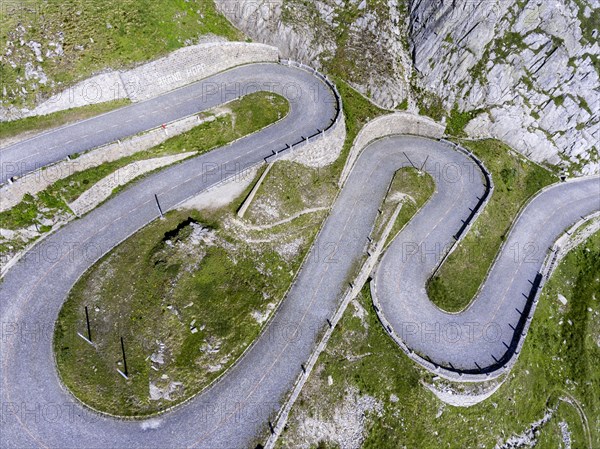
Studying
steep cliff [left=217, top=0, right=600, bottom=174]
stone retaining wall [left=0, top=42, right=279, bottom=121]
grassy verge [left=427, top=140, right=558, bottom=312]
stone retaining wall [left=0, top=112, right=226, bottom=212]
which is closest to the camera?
stone retaining wall [left=0, top=112, right=226, bottom=212]

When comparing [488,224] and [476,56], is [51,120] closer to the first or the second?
[488,224]

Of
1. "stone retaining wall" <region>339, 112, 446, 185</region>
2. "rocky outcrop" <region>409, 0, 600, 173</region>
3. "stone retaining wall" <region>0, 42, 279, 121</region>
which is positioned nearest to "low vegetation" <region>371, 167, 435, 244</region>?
"stone retaining wall" <region>339, 112, 446, 185</region>

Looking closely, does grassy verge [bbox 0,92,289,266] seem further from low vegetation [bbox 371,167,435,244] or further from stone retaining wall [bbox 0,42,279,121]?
low vegetation [bbox 371,167,435,244]

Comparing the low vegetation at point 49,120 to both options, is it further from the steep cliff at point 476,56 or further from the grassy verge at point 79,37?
the steep cliff at point 476,56

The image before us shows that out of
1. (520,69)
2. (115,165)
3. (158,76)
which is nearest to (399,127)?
(520,69)

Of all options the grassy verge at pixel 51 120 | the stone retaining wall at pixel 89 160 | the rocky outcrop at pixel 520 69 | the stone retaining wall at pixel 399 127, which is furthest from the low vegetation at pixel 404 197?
the grassy verge at pixel 51 120

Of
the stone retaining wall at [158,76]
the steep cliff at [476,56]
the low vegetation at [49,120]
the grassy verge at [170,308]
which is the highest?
the steep cliff at [476,56]

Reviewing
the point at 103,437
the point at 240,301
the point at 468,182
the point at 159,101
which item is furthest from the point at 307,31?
the point at 103,437
